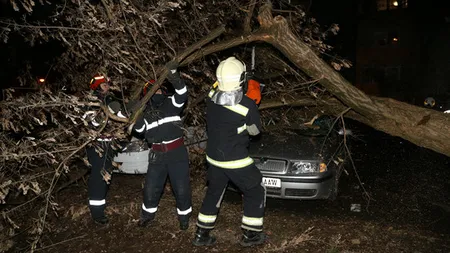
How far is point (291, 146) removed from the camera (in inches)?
212

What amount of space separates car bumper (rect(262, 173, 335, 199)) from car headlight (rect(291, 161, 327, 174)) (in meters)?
0.10

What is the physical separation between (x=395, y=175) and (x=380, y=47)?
22.1 meters

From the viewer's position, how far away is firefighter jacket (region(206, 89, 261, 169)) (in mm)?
3876

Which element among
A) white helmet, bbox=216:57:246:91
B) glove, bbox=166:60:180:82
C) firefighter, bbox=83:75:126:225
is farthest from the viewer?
firefighter, bbox=83:75:126:225

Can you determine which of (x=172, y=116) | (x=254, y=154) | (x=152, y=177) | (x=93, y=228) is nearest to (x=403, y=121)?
(x=254, y=154)

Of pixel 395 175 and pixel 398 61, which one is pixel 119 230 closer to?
pixel 395 175

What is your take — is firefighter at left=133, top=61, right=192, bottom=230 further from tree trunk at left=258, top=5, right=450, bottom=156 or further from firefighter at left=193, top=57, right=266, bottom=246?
tree trunk at left=258, top=5, right=450, bottom=156

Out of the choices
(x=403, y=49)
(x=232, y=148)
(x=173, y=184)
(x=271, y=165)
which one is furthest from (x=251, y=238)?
(x=403, y=49)

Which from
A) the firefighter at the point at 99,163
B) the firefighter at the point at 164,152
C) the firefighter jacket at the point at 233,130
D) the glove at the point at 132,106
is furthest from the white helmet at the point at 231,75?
the firefighter at the point at 99,163

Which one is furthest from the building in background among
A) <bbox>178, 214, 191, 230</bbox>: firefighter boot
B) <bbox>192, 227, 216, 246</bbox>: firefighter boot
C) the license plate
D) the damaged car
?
<bbox>192, 227, 216, 246</bbox>: firefighter boot

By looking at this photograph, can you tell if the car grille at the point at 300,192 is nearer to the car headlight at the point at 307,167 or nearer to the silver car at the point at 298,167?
the silver car at the point at 298,167

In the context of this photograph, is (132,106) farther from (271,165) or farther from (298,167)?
(298,167)

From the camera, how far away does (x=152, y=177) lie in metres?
4.55

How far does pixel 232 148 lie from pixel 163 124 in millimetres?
950
